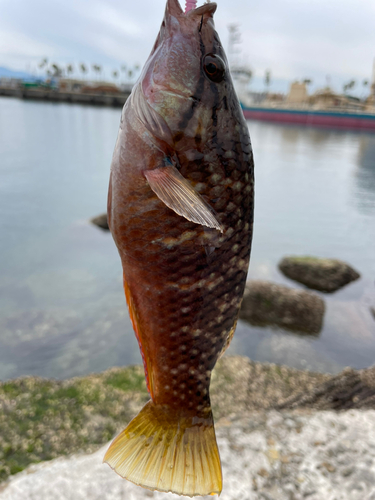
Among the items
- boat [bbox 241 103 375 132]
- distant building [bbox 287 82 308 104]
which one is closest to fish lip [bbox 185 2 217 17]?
boat [bbox 241 103 375 132]

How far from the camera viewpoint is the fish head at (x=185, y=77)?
128 cm

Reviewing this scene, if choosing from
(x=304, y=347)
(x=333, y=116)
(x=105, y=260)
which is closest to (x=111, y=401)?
(x=304, y=347)

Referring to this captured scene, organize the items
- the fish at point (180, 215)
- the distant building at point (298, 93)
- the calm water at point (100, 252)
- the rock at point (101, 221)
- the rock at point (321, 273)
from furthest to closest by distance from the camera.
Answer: the distant building at point (298, 93)
the rock at point (101, 221)
the rock at point (321, 273)
the calm water at point (100, 252)
the fish at point (180, 215)

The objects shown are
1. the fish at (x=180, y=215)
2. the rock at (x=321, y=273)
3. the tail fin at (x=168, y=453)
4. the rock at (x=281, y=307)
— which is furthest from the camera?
the rock at (x=321, y=273)

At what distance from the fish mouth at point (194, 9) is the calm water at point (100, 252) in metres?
6.62

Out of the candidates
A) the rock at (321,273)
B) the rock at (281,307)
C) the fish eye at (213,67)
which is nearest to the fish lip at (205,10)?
the fish eye at (213,67)

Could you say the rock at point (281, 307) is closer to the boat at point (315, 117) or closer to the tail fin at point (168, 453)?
the tail fin at point (168, 453)

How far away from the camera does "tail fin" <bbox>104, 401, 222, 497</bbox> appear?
1.43 m

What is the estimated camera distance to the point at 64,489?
282 cm

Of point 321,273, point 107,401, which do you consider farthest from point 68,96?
point 107,401

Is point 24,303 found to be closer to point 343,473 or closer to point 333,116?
point 343,473

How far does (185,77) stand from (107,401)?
13.3ft

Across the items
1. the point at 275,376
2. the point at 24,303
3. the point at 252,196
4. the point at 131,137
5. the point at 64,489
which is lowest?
the point at 24,303

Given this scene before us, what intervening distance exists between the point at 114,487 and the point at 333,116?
62102mm
